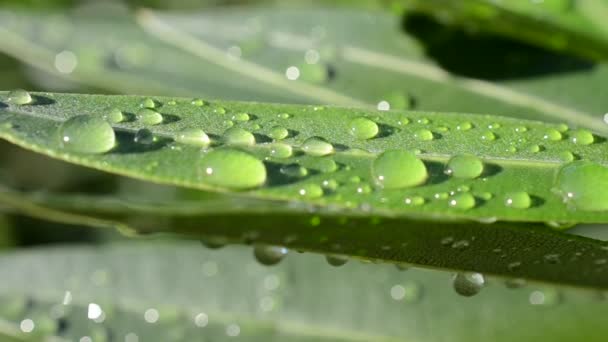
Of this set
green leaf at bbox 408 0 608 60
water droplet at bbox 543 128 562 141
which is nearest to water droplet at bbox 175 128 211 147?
water droplet at bbox 543 128 562 141

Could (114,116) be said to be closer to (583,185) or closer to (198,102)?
(198,102)

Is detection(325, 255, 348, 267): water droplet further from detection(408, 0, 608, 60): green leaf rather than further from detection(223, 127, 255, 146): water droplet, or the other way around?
detection(408, 0, 608, 60): green leaf

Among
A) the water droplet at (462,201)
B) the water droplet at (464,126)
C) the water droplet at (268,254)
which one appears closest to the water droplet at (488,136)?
the water droplet at (464,126)

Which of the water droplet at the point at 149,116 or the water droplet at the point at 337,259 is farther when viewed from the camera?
the water droplet at the point at 337,259

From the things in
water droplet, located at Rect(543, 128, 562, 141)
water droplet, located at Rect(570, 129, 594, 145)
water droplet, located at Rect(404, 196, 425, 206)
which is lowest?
water droplet, located at Rect(404, 196, 425, 206)

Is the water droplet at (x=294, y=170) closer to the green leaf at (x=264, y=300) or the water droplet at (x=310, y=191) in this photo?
the water droplet at (x=310, y=191)
